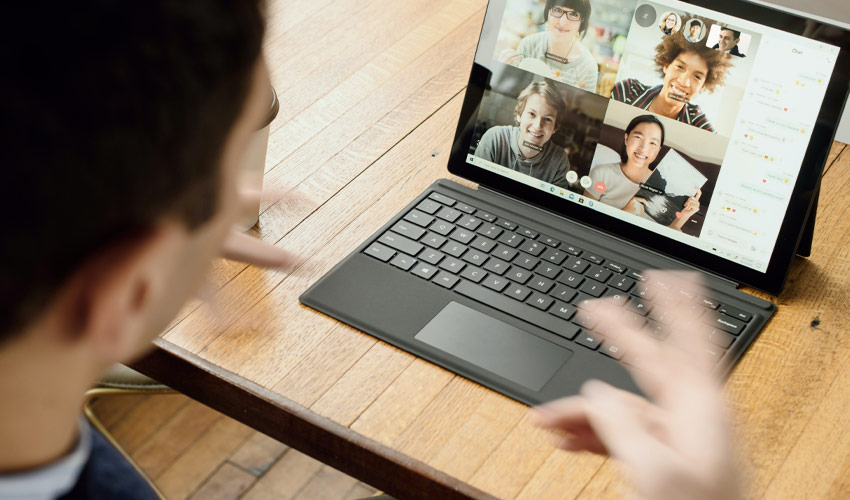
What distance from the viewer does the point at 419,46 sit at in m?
1.50

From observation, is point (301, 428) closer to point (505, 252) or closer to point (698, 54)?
point (505, 252)

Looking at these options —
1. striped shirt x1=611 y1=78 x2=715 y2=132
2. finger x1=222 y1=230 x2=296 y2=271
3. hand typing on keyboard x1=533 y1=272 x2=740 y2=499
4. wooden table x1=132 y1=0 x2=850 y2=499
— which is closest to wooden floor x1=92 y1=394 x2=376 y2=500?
wooden table x1=132 y1=0 x2=850 y2=499

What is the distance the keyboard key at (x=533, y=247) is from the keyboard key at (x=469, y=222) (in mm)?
62

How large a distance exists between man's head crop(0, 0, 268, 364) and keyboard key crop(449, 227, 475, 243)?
2.02ft

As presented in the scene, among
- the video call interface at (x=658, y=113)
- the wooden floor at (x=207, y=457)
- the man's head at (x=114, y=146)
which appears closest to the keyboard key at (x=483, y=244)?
the video call interface at (x=658, y=113)

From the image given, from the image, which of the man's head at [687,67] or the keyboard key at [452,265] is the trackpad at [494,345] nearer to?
the keyboard key at [452,265]

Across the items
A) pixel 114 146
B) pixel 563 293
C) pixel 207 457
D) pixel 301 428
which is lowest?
pixel 207 457

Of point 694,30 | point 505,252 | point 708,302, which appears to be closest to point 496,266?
point 505,252

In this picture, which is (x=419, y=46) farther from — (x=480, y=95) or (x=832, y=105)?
(x=832, y=105)

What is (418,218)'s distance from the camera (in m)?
1.17

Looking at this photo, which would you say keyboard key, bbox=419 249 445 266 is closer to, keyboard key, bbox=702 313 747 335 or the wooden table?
the wooden table

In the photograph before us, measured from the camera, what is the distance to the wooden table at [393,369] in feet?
3.02

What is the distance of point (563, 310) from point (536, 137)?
22 centimetres

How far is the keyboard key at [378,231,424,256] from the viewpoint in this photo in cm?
112
